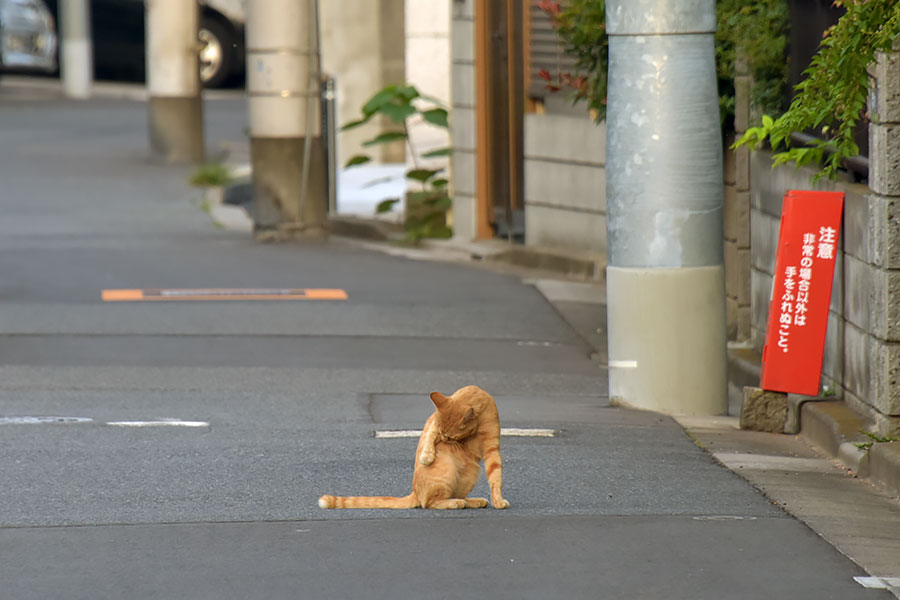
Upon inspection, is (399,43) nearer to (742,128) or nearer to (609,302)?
(742,128)

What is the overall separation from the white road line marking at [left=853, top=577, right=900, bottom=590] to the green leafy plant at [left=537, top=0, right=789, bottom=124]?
5455mm

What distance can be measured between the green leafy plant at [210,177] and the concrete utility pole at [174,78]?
1703 millimetres

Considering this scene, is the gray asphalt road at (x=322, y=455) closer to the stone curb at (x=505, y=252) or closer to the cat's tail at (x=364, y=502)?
the cat's tail at (x=364, y=502)

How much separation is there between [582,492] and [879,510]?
120 cm

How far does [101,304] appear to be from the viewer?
13.0 metres

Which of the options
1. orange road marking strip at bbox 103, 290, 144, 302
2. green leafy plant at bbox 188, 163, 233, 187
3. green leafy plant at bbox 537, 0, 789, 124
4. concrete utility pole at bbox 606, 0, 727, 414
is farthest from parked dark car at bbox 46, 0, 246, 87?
concrete utility pole at bbox 606, 0, 727, 414

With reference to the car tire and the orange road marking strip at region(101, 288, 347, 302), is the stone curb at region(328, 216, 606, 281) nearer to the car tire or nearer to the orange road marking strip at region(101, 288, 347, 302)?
the orange road marking strip at region(101, 288, 347, 302)

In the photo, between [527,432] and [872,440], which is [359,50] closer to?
[527,432]

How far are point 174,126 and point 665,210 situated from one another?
51.6 feet

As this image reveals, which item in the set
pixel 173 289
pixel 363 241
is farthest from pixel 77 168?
pixel 173 289

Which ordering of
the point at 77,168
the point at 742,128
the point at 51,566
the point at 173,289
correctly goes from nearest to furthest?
the point at 51,566, the point at 742,128, the point at 173,289, the point at 77,168

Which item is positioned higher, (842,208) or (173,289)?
(842,208)

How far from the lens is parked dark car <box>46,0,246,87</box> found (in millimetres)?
31578

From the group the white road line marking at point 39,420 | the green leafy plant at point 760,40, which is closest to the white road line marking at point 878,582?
the white road line marking at point 39,420
